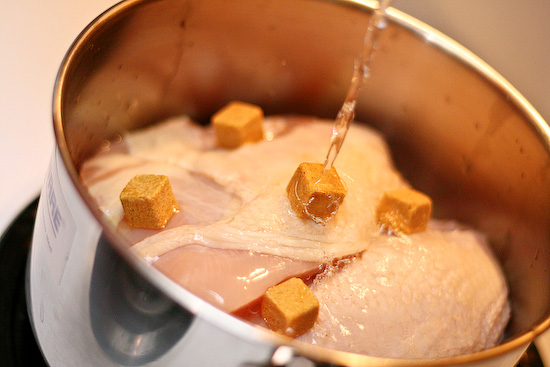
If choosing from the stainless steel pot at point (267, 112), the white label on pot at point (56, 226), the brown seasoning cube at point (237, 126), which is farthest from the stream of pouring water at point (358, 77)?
the white label on pot at point (56, 226)

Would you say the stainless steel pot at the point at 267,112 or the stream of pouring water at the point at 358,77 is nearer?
the stainless steel pot at the point at 267,112

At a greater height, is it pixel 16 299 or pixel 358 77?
pixel 358 77

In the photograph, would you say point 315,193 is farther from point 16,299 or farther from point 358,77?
point 16,299

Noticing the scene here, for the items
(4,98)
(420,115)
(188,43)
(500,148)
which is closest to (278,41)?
(188,43)

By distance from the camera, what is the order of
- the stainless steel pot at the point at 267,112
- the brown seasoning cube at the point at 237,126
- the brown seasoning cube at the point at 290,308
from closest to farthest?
the stainless steel pot at the point at 267,112 < the brown seasoning cube at the point at 290,308 < the brown seasoning cube at the point at 237,126

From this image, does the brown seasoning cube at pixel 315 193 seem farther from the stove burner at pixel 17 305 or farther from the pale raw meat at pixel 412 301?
the stove burner at pixel 17 305

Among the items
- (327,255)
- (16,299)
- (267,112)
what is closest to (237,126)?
(267,112)

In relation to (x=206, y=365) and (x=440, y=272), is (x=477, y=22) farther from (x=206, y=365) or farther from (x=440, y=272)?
(x=206, y=365)
